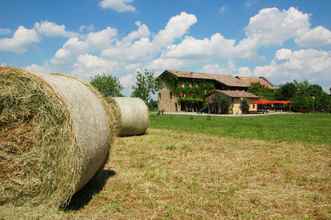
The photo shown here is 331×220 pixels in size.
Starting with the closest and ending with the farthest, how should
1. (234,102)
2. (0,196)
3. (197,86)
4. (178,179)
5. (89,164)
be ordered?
1. (0,196)
2. (89,164)
3. (178,179)
4. (234,102)
5. (197,86)

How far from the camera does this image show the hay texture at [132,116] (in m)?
15.5

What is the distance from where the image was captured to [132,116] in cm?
1566

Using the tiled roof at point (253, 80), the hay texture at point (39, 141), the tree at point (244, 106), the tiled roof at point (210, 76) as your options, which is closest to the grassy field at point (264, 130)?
the hay texture at point (39, 141)

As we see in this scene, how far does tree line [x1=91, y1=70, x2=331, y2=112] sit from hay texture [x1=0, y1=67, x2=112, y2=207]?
194ft

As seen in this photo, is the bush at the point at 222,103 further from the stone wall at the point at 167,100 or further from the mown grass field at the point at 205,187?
the mown grass field at the point at 205,187

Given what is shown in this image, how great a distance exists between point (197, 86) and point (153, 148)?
4925 cm

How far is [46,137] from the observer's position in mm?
5156

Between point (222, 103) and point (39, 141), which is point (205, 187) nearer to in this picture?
point (39, 141)

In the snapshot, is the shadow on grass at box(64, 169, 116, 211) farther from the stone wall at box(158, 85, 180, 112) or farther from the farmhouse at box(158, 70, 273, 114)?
the stone wall at box(158, 85, 180, 112)

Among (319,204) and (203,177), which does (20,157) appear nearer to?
(203,177)

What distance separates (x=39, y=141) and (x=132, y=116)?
1051cm

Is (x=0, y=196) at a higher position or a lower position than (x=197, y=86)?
lower

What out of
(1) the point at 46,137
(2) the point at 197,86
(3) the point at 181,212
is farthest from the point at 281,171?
(2) the point at 197,86

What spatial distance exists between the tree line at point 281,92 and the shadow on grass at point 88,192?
188ft
